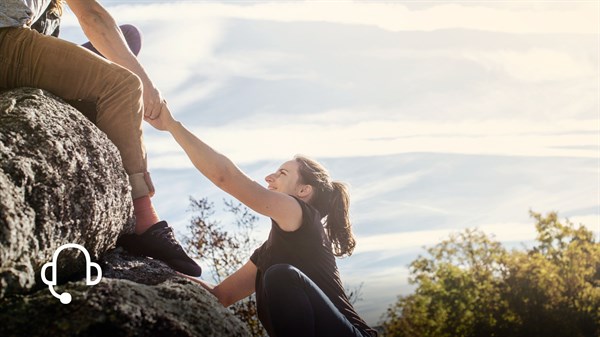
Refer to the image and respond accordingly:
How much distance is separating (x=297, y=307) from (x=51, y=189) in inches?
62.9

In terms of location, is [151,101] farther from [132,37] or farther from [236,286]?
[236,286]

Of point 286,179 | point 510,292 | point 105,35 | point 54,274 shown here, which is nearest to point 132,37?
point 105,35

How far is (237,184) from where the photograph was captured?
13.2ft

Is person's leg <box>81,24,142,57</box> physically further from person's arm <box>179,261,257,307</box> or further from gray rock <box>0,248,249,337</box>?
gray rock <box>0,248,249,337</box>

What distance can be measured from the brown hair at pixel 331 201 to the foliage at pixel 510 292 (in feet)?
40.0

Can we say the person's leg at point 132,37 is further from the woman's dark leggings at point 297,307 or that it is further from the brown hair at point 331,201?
the woman's dark leggings at point 297,307

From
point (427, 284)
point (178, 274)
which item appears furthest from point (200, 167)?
point (427, 284)

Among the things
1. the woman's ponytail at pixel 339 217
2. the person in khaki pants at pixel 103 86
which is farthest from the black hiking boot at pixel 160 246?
the woman's ponytail at pixel 339 217

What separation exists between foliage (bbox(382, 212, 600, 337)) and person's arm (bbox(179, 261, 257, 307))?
12497mm

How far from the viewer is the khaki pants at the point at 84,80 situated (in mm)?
3695

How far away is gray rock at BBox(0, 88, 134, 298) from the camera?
8.87 feet

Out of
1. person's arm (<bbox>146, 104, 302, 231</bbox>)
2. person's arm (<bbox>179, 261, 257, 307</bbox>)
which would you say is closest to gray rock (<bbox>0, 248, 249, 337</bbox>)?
person's arm (<bbox>146, 104, 302, 231</bbox>)

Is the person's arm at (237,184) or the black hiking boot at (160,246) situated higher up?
the person's arm at (237,184)

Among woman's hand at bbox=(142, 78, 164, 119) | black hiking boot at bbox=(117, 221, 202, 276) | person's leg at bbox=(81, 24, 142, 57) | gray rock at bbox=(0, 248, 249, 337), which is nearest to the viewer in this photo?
gray rock at bbox=(0, 248, 249, 337)
